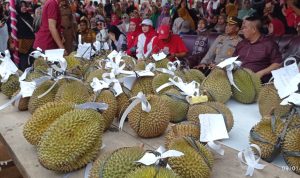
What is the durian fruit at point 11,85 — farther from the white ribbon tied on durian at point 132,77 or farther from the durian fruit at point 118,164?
the durian fruit at point 118,164

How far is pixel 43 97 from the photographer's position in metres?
1.32

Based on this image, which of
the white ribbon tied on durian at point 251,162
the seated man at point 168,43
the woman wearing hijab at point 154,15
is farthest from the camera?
the woman wearing hijab at point 154,15

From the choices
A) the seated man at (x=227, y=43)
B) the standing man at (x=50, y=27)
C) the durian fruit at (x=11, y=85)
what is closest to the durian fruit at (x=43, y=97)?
the durian fruit at (x=11, y=85)

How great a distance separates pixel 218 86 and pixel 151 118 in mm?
442

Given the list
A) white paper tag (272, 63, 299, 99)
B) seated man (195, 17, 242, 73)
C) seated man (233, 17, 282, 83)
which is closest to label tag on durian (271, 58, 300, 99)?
white paper tag (272, 63, 299, 99)

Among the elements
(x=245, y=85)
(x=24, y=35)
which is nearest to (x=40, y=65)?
(x=245, y=85)

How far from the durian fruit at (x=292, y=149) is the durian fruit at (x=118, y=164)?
16.1 inches

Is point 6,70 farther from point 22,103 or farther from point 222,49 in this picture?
point 222,49

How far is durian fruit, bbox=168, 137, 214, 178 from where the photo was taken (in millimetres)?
793

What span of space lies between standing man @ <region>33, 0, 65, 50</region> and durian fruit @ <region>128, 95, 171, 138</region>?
6.50 ft

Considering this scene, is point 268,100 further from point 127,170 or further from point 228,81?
point 127,170

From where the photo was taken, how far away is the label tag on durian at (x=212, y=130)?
Answer: 0.94m

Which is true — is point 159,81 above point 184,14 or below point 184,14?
above

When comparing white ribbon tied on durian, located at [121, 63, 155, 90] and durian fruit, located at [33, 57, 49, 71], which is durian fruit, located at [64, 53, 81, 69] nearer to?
durian fruit, located at [33, 57, 49, 71]
